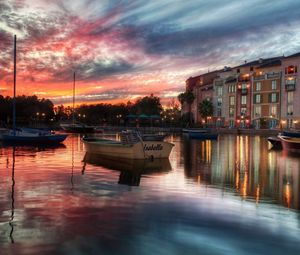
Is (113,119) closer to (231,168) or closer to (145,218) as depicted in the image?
(231,168)

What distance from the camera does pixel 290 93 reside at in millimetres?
93438

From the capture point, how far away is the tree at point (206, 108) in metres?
114

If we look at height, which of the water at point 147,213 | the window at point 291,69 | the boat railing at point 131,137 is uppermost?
the window at point 291,69

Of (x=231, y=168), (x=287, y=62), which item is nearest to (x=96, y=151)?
(x=231, y=168)

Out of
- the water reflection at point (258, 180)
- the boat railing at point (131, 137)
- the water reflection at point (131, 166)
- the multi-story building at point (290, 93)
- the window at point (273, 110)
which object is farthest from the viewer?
the window at point (273, 110)

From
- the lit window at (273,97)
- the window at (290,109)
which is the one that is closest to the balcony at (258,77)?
the lit window at (273,97)

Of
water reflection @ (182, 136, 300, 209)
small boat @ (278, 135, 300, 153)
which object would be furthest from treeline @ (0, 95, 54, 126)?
water reflection @ (182, 136, 300, 209)

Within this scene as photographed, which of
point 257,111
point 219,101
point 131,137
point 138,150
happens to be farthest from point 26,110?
point 138,150

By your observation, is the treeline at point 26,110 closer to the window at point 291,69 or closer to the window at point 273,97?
the window at point 273,97

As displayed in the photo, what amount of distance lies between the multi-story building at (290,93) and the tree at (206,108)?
23992 mm

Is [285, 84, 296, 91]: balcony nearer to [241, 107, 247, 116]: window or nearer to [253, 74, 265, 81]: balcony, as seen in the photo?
[253, 74, 265, 81]: balcony

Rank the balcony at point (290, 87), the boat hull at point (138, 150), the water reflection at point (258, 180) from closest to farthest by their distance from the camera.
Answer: the water reflection at point (258, 180), the boat hull at point (138, 150), the balcony at point (290, 87)

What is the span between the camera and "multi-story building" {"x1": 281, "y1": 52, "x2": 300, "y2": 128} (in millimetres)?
91188

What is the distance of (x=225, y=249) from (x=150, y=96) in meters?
158
